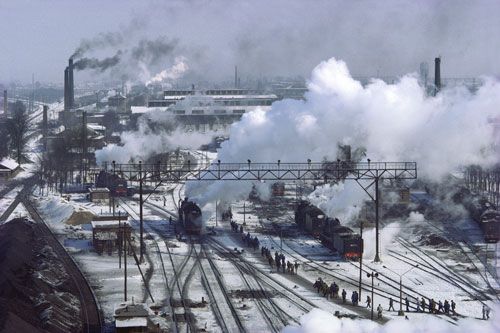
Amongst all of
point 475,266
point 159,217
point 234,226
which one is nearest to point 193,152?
point 159,217

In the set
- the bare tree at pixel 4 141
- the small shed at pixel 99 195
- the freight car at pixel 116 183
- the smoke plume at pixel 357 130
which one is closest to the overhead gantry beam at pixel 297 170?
the smoke plume at pixel 357 130

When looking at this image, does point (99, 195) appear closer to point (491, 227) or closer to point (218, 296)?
point (491, 227)

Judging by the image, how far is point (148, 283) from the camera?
34469 mm

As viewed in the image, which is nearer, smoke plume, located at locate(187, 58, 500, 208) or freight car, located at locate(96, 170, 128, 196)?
smoke plume, located at locate(187, 58, 500, 208)

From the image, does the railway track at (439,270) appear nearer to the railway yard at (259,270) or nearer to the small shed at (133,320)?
the railway yard at (259,270)

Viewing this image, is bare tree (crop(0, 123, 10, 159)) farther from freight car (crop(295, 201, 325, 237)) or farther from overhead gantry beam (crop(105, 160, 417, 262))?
freight car (crop(295, 201, 325, 237))

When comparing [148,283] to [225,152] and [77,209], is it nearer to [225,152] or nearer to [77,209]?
[225,152]

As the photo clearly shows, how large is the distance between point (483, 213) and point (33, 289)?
26.2 m

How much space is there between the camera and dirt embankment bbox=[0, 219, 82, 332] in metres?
24.3

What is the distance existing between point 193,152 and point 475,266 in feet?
157

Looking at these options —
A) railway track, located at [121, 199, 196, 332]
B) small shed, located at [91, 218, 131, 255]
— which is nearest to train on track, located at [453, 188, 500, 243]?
railway track, located at [121, 199, 196, 332]

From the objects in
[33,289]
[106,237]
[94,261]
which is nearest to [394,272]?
[94,261]

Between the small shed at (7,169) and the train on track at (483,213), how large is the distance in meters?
40.5

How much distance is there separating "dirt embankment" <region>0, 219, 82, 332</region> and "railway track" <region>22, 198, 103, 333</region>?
0.98 feet
